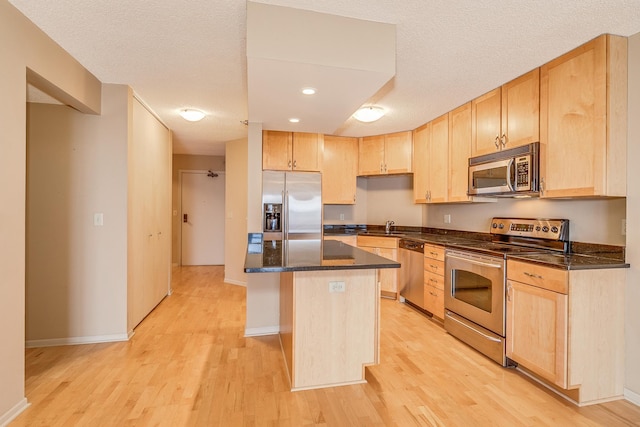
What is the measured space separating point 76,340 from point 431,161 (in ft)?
13.6

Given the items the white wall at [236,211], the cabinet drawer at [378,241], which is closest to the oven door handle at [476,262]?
the cabinet drawer at [378,241]

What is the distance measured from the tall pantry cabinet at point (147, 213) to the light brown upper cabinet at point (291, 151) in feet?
4.28

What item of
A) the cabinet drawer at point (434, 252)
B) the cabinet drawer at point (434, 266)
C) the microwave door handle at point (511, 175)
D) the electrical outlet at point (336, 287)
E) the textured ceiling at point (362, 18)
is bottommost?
the cabinet drawer at point (434, 266)

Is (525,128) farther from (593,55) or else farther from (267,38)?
(267,38)

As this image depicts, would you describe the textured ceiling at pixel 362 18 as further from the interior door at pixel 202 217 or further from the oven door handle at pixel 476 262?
the interior door at pixel 202 217

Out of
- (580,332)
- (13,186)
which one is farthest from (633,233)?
(13,186)

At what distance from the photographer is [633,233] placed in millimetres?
2039

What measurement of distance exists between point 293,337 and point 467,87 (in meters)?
2.61

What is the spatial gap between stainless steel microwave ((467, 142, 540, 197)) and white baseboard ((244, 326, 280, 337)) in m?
2.43

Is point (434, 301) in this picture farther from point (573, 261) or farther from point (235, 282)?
point (235, 282)

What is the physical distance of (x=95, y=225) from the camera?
294cm

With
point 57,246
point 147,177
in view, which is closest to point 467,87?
point 147,177

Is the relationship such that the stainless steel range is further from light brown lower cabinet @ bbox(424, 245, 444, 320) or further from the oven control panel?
light brown lower cabinet @ bbox(424, 245, 444, 320)

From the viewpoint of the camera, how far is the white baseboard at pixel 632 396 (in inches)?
79.4
